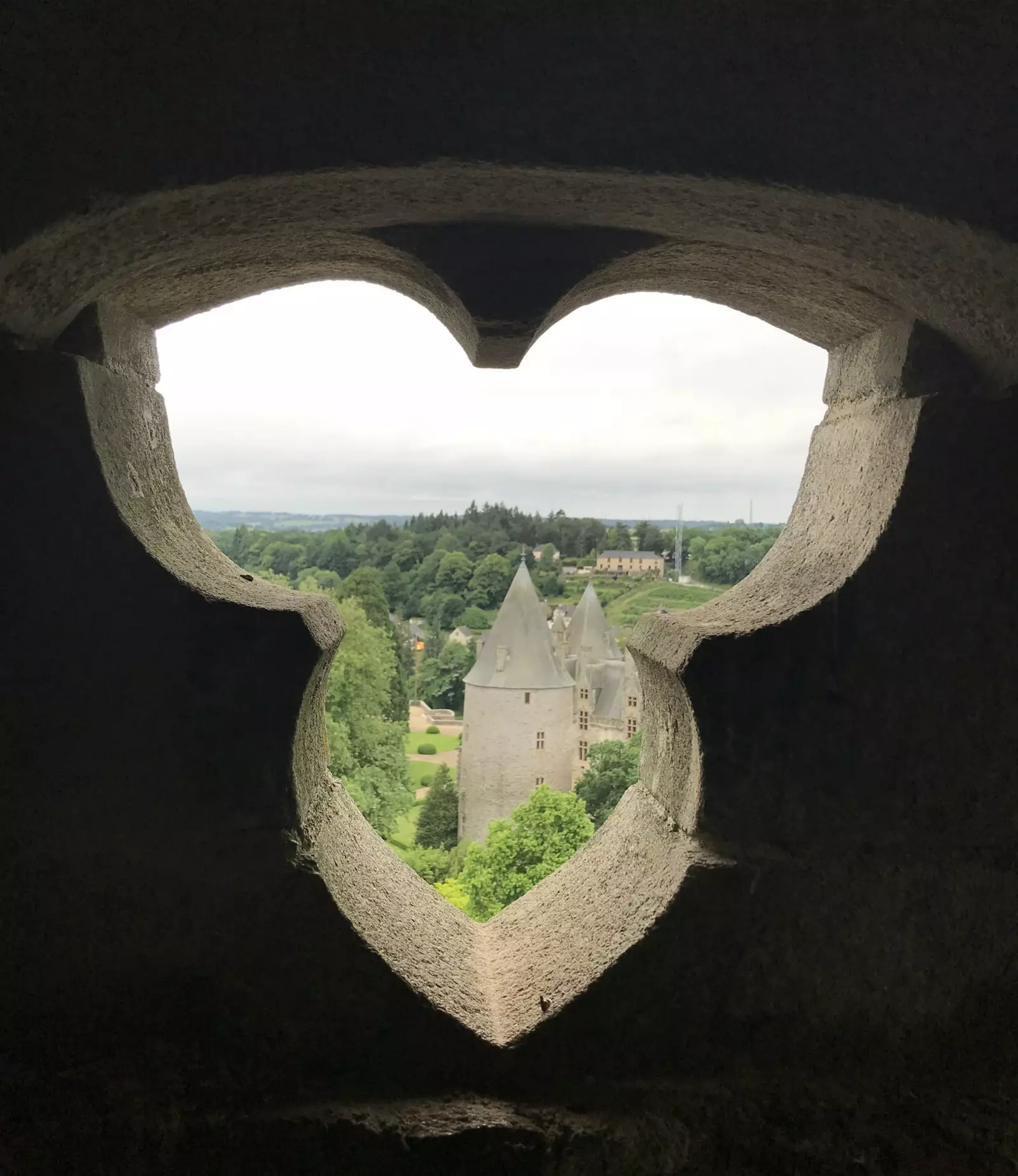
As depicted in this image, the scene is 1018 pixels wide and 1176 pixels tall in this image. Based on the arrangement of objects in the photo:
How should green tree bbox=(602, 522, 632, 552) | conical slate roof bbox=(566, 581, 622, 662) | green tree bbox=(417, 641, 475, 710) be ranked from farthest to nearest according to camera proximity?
conical slate roof bbox=(566, 581, 622, 662) → green tree bbox=(417, 641, 475, 710) → green tree bbox=(602, 522, 632, 552)

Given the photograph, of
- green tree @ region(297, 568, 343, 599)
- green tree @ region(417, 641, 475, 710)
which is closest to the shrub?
green tree @ region(417, 641, 475, 710)

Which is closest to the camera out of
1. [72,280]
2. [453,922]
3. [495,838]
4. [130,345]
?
[72,280]

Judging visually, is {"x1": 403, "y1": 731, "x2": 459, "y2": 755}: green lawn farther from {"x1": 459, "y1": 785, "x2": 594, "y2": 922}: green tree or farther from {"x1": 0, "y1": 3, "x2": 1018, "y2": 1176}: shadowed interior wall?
{"x1": 0, "y1": 3, "x2": 1018, "y2": 1176}: shadowed interior wall

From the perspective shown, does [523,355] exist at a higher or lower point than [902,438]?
A: higher

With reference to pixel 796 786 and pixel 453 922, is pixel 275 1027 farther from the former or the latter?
pixel 796 786

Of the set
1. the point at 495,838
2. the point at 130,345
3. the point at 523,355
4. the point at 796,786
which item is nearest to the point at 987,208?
the point at 523,355

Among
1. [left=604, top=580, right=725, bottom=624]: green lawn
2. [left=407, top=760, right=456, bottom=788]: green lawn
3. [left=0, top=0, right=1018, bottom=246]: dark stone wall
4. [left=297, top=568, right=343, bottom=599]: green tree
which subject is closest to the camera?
[left=0, top=0, right=1018, bottom=246]: dark stone wall
